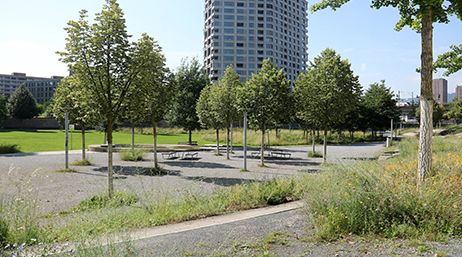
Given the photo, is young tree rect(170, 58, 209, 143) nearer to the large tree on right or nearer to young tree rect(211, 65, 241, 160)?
young tree rect(211, 65, 241, 160)

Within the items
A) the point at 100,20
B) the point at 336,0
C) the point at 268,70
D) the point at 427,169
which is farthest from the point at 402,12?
the point at 268,70

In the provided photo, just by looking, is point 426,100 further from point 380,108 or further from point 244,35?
point 244,35

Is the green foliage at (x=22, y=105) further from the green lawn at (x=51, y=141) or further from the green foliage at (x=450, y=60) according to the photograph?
the green foliage at (x=450, y=60)

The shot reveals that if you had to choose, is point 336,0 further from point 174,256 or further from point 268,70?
point 268,70

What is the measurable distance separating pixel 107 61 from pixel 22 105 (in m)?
69.9

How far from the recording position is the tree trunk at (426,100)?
657 centimetres

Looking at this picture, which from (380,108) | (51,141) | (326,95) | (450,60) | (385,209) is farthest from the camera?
(380,108)

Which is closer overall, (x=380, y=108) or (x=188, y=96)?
(x=188, y=96)

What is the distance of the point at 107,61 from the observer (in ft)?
28.5

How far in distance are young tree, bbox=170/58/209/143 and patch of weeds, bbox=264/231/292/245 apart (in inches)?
957

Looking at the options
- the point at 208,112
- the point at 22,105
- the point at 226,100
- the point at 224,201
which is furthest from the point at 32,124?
the point at 224,201

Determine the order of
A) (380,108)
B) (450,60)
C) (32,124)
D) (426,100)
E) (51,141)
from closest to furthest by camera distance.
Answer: (426,100) < (450,60) < (51,141) < (380,108) < (32,124)

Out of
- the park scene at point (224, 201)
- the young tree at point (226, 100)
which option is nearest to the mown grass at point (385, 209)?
the park scene at point (224, 201)

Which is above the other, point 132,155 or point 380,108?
point 380,108
